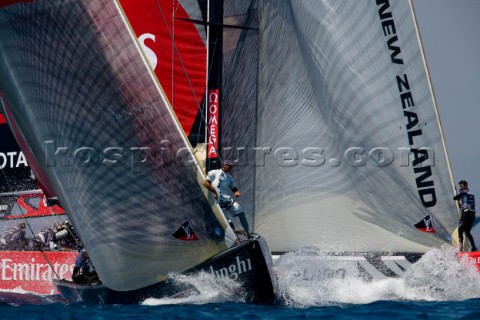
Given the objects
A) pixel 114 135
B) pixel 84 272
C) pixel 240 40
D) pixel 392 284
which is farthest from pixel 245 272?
pixel 240 40

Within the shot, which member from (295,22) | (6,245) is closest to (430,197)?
(295,22)

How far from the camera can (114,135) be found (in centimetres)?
915

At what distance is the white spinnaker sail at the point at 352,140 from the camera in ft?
35.8

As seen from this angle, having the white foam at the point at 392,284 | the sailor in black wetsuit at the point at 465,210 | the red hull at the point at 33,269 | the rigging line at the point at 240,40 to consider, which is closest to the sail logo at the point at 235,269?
the white foam at the point at 392,284

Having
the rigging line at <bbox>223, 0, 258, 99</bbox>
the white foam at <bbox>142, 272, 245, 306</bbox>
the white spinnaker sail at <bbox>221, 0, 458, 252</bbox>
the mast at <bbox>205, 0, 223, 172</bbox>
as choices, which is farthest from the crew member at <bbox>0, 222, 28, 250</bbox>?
A: the white foam at <bbox>142, 272, 245, 306</bbox>

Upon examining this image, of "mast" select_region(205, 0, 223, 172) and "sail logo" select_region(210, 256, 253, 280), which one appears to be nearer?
"sail logo" select_region(210, 256, 253, 280)

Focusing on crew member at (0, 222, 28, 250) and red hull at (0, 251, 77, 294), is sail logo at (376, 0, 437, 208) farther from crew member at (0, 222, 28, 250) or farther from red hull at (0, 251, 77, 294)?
crew member at (0, 222, 28, 250)

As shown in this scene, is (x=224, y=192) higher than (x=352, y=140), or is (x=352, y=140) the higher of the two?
(x=352, y=140)

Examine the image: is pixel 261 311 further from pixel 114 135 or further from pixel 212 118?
pixel 212 118

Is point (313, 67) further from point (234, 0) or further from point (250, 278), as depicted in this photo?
point (250, 278)

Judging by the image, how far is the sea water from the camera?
330 inches

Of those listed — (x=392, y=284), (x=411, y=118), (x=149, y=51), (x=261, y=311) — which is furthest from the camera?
(x=149, y=51)

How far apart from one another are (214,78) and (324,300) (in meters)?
4.53

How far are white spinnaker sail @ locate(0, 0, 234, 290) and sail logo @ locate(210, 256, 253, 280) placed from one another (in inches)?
11.2
